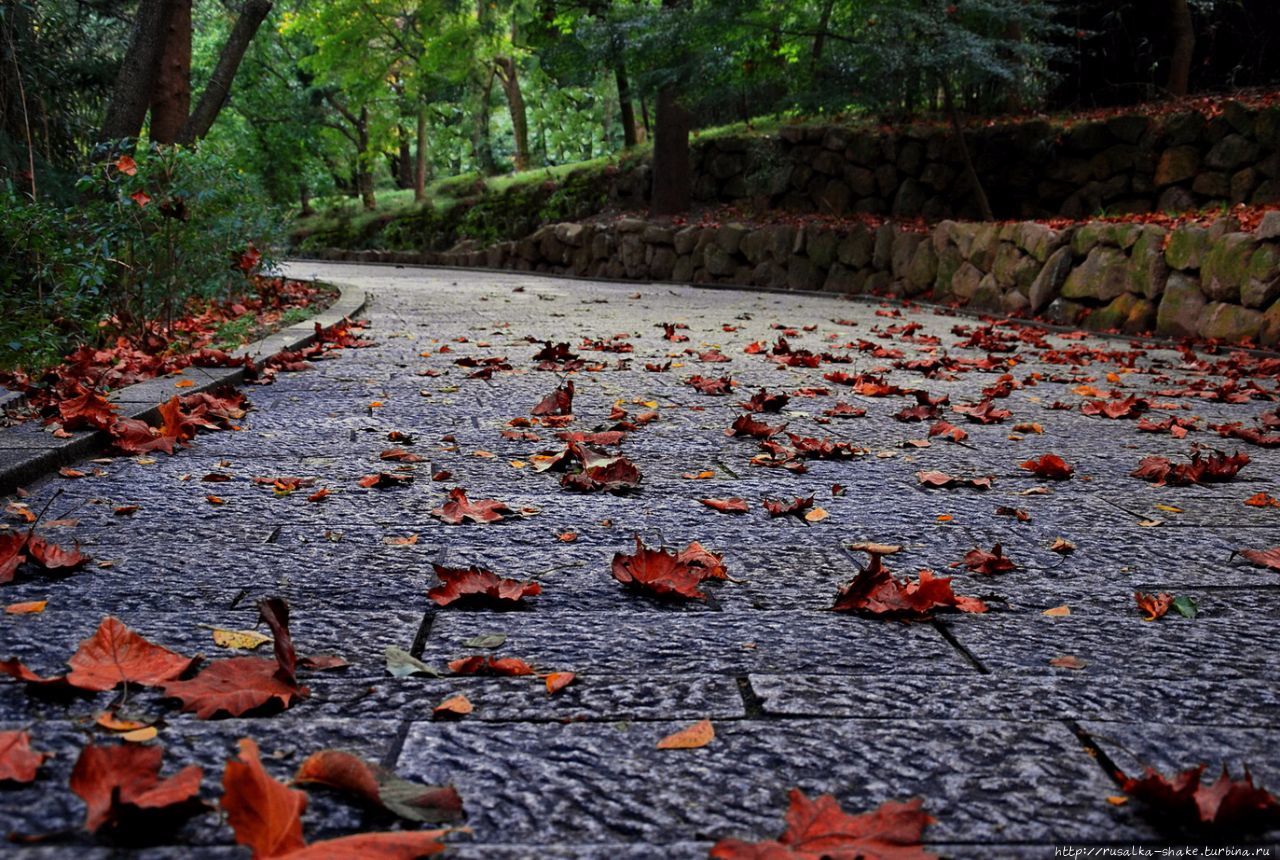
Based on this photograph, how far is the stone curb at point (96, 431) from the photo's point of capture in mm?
2895

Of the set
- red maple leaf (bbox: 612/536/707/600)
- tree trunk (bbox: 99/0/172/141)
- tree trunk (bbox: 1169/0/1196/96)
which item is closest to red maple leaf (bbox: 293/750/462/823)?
red maple leaf (bbox: 612/536/707/600)

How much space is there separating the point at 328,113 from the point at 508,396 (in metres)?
24.1

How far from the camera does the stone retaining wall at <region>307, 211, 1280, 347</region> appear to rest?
25.9 ft

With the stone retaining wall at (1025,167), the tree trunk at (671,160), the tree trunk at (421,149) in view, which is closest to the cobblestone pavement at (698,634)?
the stone retaining wall at (1025,167)

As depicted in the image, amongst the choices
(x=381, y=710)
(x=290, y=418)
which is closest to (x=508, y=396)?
(x=290, y=418)

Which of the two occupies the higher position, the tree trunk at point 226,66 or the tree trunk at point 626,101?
the tree trunk at point 626,101

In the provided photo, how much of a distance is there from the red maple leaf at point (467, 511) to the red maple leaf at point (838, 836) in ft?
5.19

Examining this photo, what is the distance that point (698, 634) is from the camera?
6.34ft

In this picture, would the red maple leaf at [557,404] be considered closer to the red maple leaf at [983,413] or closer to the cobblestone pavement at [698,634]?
the cobblestone pavement at [698,634]

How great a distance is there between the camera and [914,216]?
1518 centimetres

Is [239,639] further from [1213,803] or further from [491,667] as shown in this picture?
[1213,803]

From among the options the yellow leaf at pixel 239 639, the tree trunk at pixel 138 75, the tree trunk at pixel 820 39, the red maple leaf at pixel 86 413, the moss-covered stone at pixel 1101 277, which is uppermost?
the tree trunk at pixel 820 39

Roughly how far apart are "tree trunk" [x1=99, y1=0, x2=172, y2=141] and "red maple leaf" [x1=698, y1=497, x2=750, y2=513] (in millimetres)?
6333

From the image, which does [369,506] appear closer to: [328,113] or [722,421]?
[722,421]
